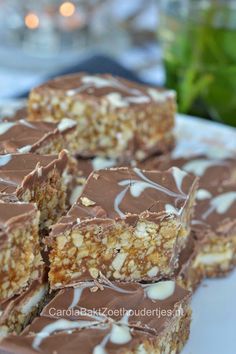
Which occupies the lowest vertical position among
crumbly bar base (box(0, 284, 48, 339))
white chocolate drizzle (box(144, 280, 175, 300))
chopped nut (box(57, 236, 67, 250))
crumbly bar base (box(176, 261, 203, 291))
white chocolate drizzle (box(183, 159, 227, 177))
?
crumbly bar base (box(176, 261, 203, 291))

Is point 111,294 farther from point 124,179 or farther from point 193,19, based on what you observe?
point 193,19

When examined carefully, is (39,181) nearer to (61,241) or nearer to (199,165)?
(61,241)

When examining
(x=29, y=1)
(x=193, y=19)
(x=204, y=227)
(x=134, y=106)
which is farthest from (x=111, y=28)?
(x=204, y=227)

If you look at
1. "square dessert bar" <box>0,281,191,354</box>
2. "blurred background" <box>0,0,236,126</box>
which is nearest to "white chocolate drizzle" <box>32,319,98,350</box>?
"square dessert bar" <box>0,281,191,354</box>

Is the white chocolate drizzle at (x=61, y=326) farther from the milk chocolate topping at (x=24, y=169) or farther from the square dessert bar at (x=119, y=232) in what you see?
the milk chocolate topping at (x=24, y=169)

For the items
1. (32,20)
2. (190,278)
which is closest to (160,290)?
(190,278)

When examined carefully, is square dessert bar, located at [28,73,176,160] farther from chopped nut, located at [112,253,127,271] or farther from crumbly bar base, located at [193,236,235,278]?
chopped nut, located at [112,253,127,271]

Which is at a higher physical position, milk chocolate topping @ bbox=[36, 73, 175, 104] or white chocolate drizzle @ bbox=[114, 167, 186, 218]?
milk chocolate topping @ bbox=[36, 73, 175, 104]
